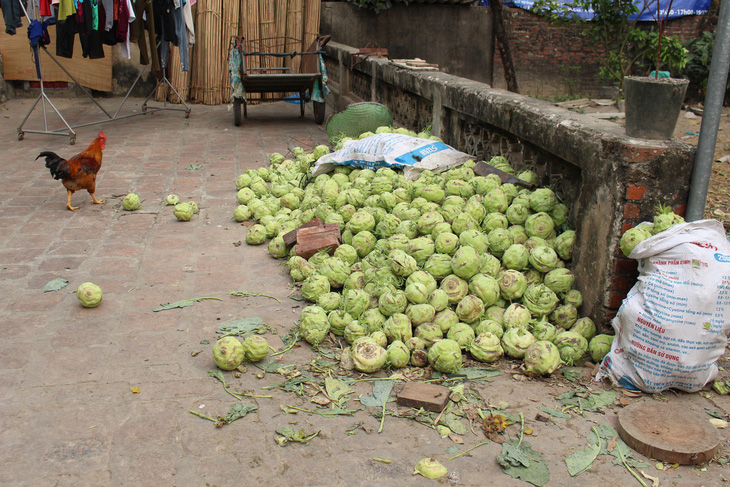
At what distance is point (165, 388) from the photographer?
3109mm

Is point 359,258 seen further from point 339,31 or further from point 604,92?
point 604,92

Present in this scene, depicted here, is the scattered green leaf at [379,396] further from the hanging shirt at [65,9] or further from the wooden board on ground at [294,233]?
the hanging shirt at [65,9]

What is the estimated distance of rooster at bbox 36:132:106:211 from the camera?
19.0ft

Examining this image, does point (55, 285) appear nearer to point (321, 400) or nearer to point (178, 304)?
point (178, 304)

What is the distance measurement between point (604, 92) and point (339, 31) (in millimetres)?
6489

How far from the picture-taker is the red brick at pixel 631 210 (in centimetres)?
323

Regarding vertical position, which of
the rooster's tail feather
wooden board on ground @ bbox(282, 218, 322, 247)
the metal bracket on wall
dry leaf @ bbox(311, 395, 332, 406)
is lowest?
dry leaf @ bbox(311, 395, 332, 406)

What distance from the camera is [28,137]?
8711 millimetres

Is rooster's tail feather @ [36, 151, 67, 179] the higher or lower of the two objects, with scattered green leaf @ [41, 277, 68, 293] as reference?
higher

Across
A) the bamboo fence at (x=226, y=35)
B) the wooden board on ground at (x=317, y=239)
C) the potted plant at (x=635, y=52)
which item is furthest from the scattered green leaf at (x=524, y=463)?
the bamboo fence at (x=226, y=35)

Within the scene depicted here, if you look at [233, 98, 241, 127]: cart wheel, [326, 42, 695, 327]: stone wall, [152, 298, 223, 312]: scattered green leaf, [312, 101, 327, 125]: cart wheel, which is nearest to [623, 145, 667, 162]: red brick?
[326, 42, 695, 327]: stone wall

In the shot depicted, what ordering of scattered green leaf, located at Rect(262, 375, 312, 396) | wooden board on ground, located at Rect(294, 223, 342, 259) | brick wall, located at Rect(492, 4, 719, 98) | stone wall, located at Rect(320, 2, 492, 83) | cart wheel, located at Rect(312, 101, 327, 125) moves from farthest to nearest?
1. brick wall, located at Rect(492, 4, 719, 98)
2. stone wall, located at Rect(320, 2, 492, 83)
3. cart wheel, located at Rect(312, 101, 327, 125)
4. wooden board on ground, located at Rect(294, 223, 342, 259)
5. scattered green leaf, located at Rect(262, 375, 312, 396)

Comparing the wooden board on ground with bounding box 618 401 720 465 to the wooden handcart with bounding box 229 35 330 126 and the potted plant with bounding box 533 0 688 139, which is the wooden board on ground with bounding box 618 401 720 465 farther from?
the wooden handcart with bounding box 229 35 330 126


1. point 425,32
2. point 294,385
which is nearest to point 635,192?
point 294,385
